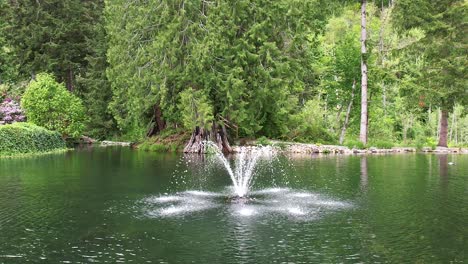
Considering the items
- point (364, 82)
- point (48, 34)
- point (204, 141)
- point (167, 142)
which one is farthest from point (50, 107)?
point (364, 82)

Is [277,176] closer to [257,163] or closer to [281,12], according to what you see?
[257,163]

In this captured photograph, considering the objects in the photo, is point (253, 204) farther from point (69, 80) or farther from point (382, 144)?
point (69, 80)

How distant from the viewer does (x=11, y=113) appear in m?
44.6

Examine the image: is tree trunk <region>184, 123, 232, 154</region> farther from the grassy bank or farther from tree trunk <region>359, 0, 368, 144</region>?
tree trunk <region>359, 0, 368, 144</region>

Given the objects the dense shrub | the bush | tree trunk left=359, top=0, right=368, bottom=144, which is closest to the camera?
the bush

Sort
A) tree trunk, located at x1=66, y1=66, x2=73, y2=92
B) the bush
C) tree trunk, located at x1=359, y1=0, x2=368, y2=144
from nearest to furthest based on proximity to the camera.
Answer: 1. the bush
2. tree trunk, located at x1=359, y1=0, x2=368, y2=144
3. tree trunk, located at x1=66, y1=66, x2=73, y2=92

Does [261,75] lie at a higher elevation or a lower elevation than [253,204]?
higher

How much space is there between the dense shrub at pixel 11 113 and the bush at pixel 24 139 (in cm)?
633

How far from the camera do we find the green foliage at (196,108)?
34.3m

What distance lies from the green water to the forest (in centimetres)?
1209

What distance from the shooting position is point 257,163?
28516mm

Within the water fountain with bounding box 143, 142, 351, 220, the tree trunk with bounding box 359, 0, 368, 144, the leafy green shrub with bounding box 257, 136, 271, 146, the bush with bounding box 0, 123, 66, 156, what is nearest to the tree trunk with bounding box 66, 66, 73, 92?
the bush with bounding box 0, 123, 66, 156

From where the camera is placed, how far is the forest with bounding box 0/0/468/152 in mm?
35000

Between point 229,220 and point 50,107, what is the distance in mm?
32674
